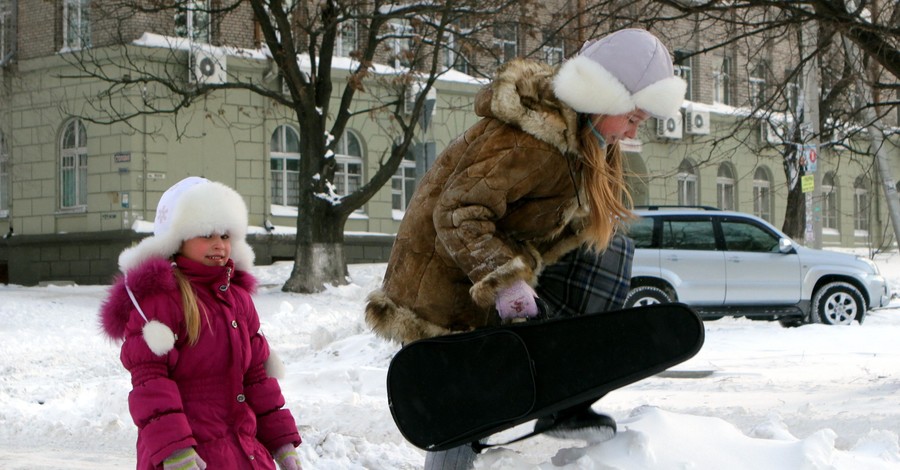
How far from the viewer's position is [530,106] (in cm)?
342

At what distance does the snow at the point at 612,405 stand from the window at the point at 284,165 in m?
10.6

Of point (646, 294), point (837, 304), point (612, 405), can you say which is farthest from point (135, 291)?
point (837, 304)

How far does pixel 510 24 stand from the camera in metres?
16.5

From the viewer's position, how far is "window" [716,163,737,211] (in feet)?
107

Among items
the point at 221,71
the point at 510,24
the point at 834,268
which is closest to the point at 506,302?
the point at 834,268

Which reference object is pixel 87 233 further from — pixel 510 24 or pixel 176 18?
pixel 510 24

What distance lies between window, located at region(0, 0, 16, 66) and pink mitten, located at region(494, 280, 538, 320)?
23817 millimetres

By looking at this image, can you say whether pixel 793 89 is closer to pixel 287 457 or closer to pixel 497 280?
pixel 497 280

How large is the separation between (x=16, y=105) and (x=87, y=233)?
158 inches

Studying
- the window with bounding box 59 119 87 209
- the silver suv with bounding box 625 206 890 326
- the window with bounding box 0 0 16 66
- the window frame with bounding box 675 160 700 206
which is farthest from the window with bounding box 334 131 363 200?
the silver suv with bounding box 625 206 890 326

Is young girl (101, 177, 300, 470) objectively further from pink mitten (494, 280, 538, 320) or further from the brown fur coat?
pink mitten (494, 280, 538, 320)

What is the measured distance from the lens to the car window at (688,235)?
13.4 meters

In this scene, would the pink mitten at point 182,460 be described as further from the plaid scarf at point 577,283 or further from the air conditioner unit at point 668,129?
the air conditioner unit at point 668,129

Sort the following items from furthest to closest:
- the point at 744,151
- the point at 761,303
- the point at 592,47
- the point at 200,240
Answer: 1. the point at 744,151
2. the point at 761,303
3. the point at 592,47
4. the point at 200,240
